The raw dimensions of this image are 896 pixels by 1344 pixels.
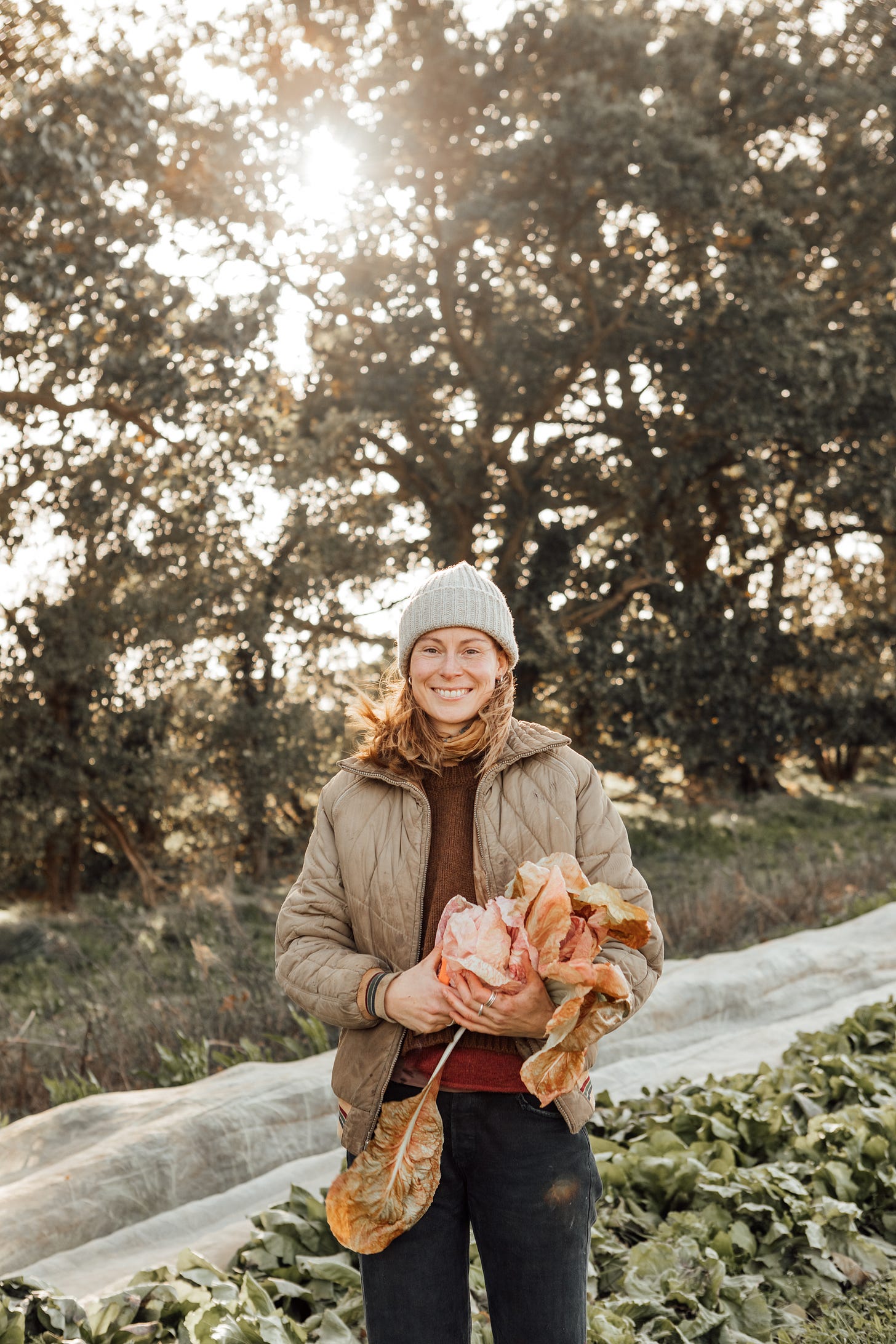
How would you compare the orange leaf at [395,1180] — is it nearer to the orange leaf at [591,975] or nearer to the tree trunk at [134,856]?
the orange leaf at [591,975]

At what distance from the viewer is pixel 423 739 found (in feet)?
7.15

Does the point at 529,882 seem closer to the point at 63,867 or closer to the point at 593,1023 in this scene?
the point at 593,1023

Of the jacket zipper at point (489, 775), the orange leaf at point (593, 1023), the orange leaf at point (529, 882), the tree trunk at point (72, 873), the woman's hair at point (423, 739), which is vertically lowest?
the tree trunk at point (72, 873)

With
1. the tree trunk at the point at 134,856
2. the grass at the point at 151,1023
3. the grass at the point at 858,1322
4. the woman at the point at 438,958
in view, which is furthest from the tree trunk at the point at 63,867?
the woman at the point at 438,958

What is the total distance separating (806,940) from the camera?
709 centimetres

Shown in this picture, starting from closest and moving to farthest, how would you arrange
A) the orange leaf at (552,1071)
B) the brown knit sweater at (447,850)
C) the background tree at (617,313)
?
Result: the orange leaf at (552,1071), the brown knit sweater at (447,850), the background tree at (617,313)

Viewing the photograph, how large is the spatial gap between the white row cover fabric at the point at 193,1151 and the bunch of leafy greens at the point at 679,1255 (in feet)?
0.92

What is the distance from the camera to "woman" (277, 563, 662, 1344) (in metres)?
1.95

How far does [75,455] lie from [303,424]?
12.4ft

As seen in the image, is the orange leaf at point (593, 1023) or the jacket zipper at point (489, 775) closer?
the orange leaf at point (593, 1023)

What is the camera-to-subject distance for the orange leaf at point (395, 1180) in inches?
75.9

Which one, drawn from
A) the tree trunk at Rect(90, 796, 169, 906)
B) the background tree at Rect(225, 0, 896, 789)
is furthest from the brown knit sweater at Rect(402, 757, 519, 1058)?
the tree trunk at Rect(90, 796, 169, 906)

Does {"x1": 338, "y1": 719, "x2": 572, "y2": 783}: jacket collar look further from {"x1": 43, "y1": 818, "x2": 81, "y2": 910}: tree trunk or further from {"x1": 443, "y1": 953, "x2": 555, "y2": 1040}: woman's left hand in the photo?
{"x1": 43, "y1": 818, "x2": 81, "y2": 910}: tree trunk

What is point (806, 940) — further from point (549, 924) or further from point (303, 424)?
point (303, 424)
